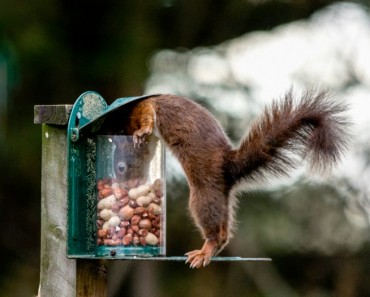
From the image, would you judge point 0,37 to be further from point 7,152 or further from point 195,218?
point 195,218

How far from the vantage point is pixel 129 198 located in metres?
3.23

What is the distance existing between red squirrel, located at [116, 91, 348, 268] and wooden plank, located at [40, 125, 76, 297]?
0.23 metres

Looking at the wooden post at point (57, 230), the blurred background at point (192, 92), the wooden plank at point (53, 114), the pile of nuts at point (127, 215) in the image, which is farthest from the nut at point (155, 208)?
the blurred background at point (192, 92)

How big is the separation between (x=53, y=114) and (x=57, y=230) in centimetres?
31

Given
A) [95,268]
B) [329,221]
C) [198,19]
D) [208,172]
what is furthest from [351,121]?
[198,19]

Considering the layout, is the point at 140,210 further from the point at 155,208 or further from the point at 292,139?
the point at 292,139

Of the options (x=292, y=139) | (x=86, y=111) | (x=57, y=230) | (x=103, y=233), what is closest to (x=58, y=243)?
(x=57, y=230)

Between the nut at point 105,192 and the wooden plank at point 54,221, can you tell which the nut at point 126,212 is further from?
the wooden plank at point 54,221

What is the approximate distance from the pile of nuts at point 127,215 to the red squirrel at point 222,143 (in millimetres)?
125

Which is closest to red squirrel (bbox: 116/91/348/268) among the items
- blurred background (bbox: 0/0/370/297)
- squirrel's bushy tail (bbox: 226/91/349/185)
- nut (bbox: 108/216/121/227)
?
squirrel's bushy tail (bbox: 226/91/349/185)

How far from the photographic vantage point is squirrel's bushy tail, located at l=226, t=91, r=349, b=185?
10.9 feet

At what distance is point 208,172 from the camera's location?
130 inches

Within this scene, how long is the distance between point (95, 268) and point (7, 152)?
5.27m

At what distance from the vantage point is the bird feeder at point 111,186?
3.15m
